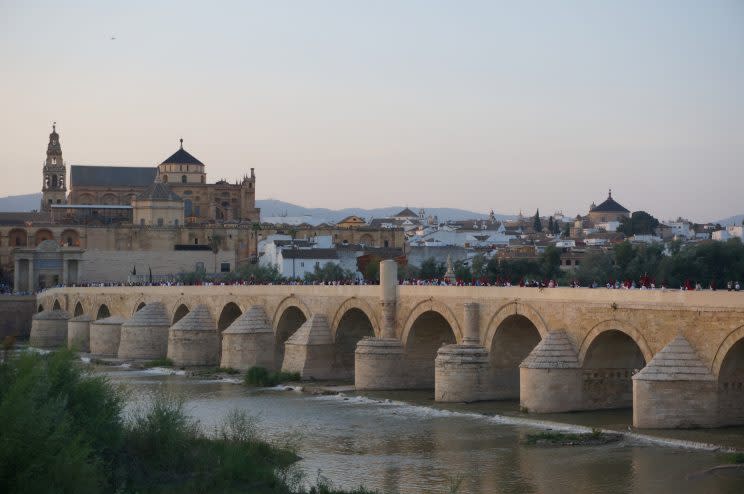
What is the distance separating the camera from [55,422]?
16.1 meters

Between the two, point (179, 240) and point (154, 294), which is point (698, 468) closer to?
point (154, 294)

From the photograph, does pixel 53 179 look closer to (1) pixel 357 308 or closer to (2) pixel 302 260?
(2) pixel 302 260

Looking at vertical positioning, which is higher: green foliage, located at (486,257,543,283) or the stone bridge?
green foliage, located at (486,257,543,283)

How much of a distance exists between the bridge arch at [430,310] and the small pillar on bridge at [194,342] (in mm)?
13186

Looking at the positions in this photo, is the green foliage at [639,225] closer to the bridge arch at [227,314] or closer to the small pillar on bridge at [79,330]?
the small pillar on bridge at [79,330]

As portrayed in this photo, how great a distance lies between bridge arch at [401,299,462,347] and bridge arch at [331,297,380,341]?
60.2 inches

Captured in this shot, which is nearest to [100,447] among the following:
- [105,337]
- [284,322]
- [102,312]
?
[284,322]

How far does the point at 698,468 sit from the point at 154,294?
36585mm

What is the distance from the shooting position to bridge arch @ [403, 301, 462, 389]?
117 feet

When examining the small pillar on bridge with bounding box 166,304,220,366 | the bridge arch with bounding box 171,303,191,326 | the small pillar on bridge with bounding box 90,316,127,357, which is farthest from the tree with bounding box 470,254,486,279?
the small pillar on bridge with bounding box 166,304,220,366

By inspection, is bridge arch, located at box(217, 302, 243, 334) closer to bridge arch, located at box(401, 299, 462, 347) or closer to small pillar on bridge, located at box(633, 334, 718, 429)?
bridge arch, located at box(401, 299, 462, 347)

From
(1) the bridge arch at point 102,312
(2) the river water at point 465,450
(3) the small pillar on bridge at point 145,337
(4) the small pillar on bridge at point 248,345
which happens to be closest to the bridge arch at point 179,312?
(3) the small pillar on bridge at point 145,337

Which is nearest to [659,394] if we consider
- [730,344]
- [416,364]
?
[730,344]

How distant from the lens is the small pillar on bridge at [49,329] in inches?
2435
